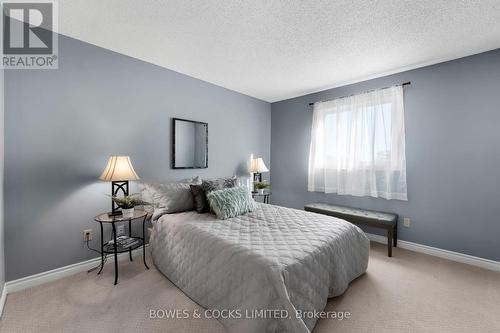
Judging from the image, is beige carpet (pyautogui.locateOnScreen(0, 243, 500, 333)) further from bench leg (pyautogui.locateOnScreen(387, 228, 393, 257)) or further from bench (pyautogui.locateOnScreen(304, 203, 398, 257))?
bench (pyautogui.locateOnScreen(304, 203, 398, 257))

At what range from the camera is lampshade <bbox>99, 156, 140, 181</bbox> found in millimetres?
2109

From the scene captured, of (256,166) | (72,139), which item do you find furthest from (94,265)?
(256,166)

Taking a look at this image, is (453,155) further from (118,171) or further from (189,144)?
(118,171)

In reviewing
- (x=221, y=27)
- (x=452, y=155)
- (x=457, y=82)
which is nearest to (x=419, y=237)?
(x=452, y=155)

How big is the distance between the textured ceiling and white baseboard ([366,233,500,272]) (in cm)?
244

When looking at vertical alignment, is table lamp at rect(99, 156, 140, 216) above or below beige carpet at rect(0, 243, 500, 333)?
above

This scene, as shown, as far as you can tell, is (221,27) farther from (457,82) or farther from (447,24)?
(457,82)

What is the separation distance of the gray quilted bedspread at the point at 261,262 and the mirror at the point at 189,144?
1.00m

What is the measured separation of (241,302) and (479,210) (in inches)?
119

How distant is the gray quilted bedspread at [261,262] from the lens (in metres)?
1.28

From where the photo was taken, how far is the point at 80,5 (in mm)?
1754

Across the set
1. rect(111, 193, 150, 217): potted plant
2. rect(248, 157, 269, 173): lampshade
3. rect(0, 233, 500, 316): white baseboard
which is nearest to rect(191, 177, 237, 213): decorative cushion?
rect(111, 193, 150, 217): potted plant

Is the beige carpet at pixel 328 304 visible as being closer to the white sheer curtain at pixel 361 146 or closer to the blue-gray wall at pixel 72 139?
the blue-gray wall at pixel 72 139

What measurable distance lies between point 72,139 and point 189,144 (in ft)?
4.50
